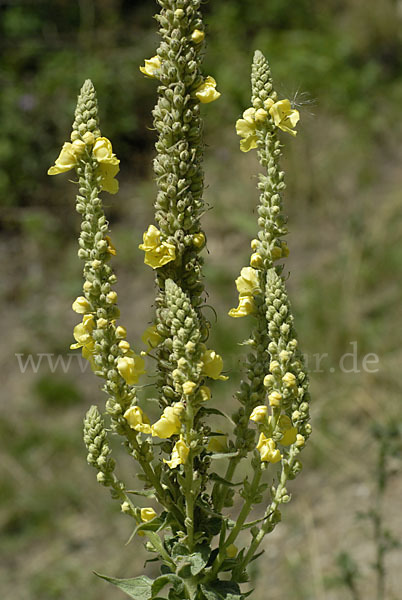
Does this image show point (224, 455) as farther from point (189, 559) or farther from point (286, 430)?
point (189, 559)

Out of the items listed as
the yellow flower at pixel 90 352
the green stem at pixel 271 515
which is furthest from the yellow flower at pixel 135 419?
the green stem at pixel 271 515

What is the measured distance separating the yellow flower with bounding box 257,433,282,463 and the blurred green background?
2.18 metres

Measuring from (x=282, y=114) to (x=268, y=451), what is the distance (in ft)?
2.53

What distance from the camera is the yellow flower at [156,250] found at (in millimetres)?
1408

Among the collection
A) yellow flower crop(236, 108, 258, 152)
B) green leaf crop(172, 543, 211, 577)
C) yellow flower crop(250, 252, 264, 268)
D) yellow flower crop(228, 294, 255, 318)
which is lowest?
green leaf crop(172, 543, 211, 577)

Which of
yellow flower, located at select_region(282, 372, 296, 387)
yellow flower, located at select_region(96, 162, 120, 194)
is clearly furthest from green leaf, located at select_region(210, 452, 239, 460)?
yellow flower, located at select_region(96, 162, 120, 194)

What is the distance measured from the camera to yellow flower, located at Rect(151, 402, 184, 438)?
1361 mm

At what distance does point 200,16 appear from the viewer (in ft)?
4.62

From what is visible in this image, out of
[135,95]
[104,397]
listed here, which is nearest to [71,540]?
[104,397]

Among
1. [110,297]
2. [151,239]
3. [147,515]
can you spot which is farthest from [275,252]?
[147,515]

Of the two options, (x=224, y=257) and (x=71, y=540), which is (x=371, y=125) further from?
(x=71, y=540)

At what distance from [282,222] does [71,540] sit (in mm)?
3861

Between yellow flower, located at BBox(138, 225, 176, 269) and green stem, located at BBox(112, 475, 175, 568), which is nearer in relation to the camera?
yellow flower, located at BBox(138, 225, 176, 269)

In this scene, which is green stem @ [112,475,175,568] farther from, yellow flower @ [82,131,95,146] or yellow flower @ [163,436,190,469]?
yellow flower @ [82,131,95,146]
